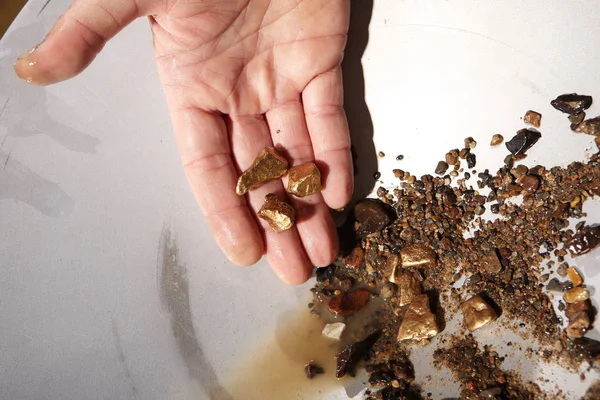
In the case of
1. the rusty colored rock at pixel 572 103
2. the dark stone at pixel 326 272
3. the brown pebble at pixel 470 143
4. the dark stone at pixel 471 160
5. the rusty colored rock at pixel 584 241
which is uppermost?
the rusty colored rock at pixel 572 103

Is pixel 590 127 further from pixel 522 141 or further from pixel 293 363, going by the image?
pixel 293 363

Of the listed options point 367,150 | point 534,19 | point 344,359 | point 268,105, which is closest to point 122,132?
point 268,105

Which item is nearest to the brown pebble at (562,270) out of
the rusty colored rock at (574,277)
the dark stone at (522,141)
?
the rusty colored rock at (574,277)

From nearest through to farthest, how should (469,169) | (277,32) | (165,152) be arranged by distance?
(277,32) < (469,169) < (165,152)

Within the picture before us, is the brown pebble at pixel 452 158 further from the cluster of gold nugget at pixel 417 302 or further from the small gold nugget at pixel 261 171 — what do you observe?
the small gold nugget at pixel 261 171

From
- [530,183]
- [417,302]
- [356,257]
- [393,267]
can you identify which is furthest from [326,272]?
[530,183]

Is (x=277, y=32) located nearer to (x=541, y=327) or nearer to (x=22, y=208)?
(x=22, y=208)

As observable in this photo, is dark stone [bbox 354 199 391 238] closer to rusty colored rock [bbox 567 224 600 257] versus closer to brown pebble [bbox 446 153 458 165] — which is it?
brown pebble [bbox 446 153 458 165]
